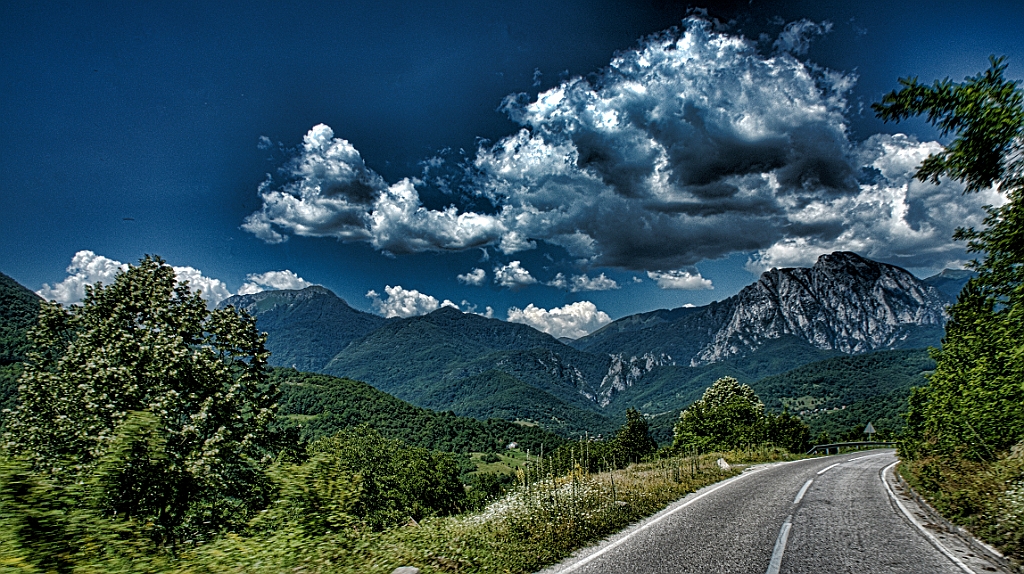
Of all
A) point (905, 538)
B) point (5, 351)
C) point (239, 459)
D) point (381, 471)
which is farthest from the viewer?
point (5, 351)

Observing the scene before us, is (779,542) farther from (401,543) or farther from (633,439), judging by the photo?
(633,439)

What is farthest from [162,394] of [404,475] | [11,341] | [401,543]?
[11,341]

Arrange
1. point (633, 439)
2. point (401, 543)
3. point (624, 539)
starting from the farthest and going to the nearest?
1. point (633, 439)
2. point (624, 539)
3. point (401, 543)

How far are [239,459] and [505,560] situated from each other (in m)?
9.93

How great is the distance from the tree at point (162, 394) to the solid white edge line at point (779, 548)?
971cm

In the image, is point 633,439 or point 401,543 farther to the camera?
point 633,439

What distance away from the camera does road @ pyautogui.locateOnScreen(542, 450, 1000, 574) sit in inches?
284

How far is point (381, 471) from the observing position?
162ft

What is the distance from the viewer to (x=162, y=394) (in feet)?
42.4

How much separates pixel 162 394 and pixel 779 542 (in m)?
15.9

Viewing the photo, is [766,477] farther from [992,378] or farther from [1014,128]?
[1014,128]

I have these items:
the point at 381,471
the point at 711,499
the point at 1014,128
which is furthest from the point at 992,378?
the point at 381,471

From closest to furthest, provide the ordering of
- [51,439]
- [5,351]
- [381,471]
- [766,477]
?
[51,439], [766,477], [381,471], [5,351]

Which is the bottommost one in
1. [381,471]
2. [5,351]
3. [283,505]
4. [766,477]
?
[381,471]
